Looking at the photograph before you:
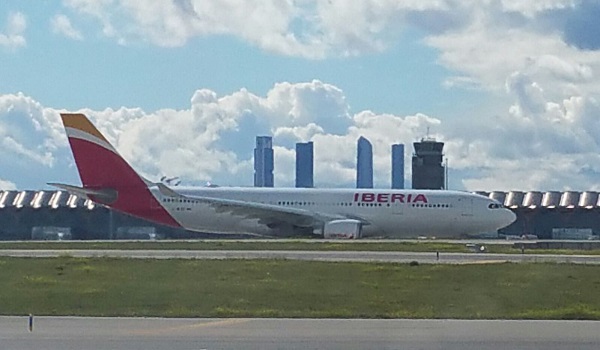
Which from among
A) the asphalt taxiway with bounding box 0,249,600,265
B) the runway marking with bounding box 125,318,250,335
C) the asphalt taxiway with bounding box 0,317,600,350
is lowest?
the runway marking with bounding box 125,318,250,335

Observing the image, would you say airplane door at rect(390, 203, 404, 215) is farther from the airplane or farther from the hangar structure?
the hangar structure

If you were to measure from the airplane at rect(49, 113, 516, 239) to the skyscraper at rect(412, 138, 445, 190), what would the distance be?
2043 inches

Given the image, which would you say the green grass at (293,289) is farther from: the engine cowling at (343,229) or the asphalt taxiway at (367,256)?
the engine cowling at (343,229)

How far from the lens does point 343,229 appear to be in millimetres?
59438

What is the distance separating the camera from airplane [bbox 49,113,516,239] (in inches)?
2406

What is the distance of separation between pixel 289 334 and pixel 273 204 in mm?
44824

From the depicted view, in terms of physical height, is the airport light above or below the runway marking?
above

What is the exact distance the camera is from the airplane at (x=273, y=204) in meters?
61.1

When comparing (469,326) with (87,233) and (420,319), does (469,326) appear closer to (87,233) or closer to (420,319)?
(420,319)

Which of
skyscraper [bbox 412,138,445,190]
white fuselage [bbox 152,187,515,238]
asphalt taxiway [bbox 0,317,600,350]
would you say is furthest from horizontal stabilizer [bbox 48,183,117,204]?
skyscraper [bbox 412,138,445,190]

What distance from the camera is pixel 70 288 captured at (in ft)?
81.9

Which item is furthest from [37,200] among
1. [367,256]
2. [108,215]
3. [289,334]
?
[289,334]

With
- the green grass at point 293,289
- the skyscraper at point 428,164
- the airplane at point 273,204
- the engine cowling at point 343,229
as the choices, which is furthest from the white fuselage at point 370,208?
the skyscraper at point 428,164

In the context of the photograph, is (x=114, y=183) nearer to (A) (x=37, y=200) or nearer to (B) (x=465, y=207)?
(B) (x=465, y=207)
